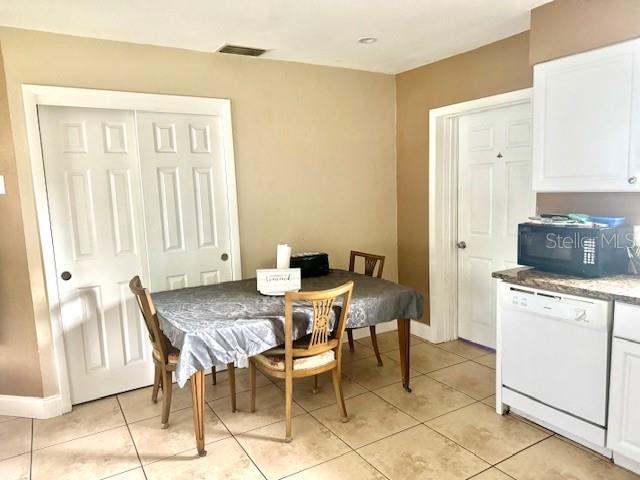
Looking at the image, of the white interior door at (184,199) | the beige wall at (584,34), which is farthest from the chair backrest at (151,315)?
the beige wall at (584,34)

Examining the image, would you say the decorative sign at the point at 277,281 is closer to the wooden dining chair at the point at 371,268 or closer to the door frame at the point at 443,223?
the wooden dining chair at the point at 371,268

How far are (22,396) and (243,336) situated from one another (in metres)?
1.67

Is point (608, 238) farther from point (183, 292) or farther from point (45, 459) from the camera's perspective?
point (45, 459)

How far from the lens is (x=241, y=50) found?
3268 mm

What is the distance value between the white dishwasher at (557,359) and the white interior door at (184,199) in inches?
81.6

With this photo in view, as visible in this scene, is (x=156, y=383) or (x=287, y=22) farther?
(x=156, y=383)

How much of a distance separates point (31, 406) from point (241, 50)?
2.79 metres

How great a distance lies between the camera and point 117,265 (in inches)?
123

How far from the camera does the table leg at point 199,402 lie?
7.73 ft

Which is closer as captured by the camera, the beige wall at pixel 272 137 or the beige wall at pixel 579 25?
the beige wall at pixel 579 25

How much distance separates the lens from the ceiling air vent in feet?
10.4

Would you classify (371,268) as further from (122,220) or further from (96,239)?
(96,239)

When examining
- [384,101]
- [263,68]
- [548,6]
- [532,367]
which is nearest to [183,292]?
[263,68]

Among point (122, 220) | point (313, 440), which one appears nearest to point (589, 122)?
point (313, 440)
